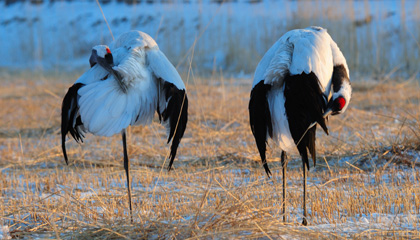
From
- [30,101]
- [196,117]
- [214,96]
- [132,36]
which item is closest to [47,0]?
[30,101]

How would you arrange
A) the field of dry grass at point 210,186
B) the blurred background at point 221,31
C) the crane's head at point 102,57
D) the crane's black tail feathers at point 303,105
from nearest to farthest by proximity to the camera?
the field of dry grass at point 210,186
the crane's black tail feathers at point 303,105
the crane's head at point 102,57
the blurred background at point 221,31

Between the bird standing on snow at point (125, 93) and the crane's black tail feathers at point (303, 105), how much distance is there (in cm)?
67

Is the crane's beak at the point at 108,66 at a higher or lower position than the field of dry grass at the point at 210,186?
higher

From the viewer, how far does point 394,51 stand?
42.3 ft

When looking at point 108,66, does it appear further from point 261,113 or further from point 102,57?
point 261,113

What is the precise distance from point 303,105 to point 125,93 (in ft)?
3.21

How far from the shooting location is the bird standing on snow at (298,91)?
2.69 meters

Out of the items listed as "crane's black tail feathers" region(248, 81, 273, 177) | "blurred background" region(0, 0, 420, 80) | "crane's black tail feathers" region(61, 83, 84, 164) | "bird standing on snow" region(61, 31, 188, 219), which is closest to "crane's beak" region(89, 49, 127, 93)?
"bird standing on snow" region(61, 31, 188, 219)

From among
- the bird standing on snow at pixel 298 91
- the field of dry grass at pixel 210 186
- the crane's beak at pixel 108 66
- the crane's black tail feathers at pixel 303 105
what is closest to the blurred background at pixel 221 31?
the field of dry grass at pixel 210 186

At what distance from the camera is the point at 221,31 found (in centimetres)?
1460

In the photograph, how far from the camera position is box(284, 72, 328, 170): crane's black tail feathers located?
267 cm

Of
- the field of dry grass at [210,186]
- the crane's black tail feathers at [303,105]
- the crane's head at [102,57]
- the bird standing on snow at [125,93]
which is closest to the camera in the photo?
the field of dry grass at [210,186]

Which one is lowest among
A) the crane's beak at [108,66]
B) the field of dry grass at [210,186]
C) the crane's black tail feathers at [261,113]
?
the field of dry grass at [210,186]

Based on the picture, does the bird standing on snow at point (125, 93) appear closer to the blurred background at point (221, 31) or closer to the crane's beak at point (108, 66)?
the crane's beak at point (108, 66)
